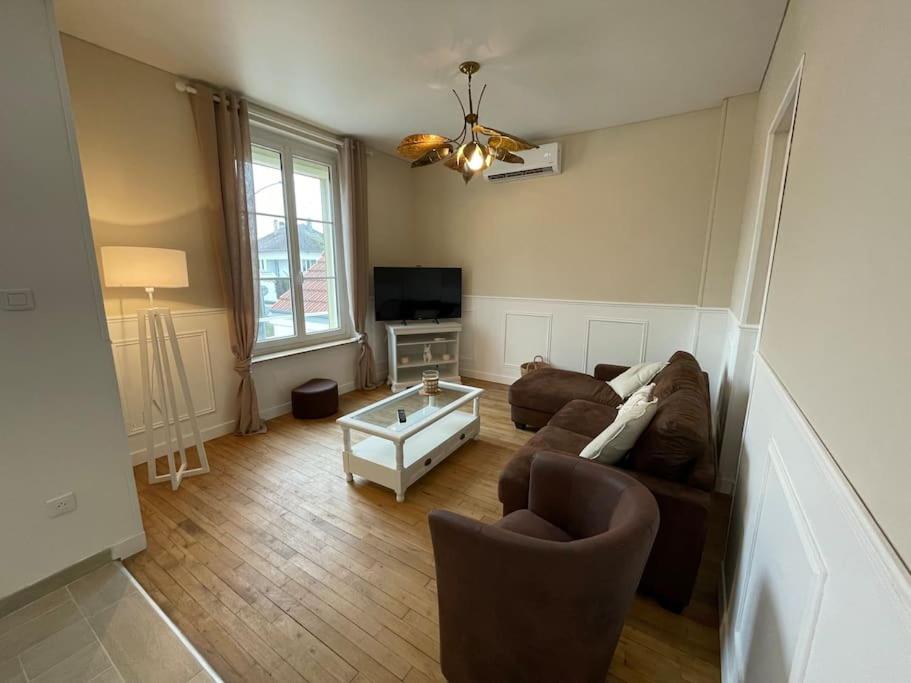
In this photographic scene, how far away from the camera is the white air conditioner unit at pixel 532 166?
3.84 meters

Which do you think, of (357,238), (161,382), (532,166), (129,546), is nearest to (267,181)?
(357,238)

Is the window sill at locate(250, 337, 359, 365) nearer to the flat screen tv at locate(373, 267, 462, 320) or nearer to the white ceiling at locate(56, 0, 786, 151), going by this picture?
the flat screen tv at locate(373, 267, 462, 320)

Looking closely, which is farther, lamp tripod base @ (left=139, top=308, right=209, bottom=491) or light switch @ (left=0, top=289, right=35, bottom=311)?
lamp tripod base @ (left=139, top=308, right=209, bottom=491)

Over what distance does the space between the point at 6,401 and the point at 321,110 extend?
9.88ft

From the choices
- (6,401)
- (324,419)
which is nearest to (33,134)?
(6,401)

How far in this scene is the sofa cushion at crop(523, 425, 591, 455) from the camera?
211 centimetres

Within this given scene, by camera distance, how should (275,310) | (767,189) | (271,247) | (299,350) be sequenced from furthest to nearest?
(299,350)
(275,310)
(271,247)
(767,189)

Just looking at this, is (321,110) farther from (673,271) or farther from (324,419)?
(673,271)

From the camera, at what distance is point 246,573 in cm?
180

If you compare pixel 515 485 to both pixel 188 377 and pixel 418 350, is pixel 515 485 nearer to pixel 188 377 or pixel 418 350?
pixel 188 377

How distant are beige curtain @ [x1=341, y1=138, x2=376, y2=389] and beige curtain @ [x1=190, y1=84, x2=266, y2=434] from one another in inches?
41.8

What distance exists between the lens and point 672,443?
1603mm

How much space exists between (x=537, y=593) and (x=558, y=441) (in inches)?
49.6

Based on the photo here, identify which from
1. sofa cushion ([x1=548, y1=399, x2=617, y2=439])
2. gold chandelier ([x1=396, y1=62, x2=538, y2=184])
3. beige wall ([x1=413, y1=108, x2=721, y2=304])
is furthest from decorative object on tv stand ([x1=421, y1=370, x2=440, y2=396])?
beige wall ([x1=413, y1=108, x2=721, y2=304])
